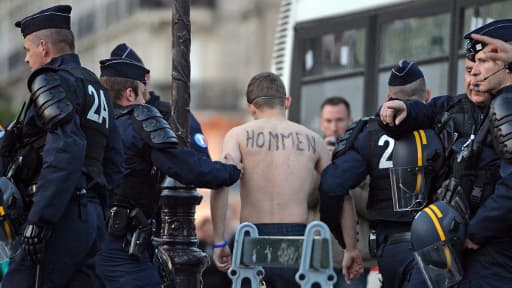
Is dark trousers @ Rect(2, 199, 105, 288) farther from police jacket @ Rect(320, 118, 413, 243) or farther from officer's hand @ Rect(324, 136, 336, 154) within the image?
officer's hand @ Rect(324, 136, 336, 154)

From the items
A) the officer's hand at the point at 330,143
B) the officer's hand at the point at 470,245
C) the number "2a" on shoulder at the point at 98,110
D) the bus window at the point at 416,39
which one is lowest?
the officer's hand at the point at 470,245

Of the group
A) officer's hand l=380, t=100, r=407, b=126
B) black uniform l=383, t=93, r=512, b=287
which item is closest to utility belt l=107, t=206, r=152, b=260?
officer's hand l=380, t=100, r=407, b=126

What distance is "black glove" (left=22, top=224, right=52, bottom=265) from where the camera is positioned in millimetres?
7113

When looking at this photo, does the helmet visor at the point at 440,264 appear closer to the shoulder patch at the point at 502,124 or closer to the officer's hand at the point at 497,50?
the shoulder patch at the point at 502,124

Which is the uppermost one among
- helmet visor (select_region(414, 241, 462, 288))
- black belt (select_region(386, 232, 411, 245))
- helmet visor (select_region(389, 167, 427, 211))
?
helmet visor (select_region(389, 167, 427, 211))

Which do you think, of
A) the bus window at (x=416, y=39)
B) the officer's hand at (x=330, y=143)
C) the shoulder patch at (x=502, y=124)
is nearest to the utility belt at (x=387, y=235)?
the shoulder patch at (x=502, y=124)

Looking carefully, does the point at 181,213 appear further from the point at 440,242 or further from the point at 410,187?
the point at 440,242

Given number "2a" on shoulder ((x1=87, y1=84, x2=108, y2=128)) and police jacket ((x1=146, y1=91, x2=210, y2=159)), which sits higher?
police jacket ((x1=146, y1=91, x2=210, y2=159))

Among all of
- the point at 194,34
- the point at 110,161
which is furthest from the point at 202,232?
the point at 194,34

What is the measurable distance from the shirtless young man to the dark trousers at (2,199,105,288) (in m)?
1.40

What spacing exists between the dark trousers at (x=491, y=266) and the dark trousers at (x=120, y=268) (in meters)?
2.60

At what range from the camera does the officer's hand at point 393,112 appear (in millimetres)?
7094

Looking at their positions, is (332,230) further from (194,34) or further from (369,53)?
(194,34)

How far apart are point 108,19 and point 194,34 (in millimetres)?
3138
